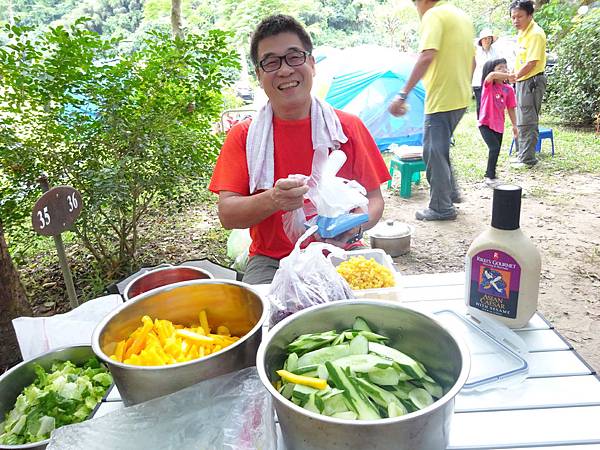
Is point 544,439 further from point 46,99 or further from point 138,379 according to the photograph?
point 46,99

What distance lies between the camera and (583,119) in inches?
346

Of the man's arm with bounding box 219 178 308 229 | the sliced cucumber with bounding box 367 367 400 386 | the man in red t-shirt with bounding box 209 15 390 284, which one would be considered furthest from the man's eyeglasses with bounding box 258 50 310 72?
the sliced cucumber with bounding box 367 367 400 386

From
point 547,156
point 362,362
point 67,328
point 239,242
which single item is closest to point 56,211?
point 67,328

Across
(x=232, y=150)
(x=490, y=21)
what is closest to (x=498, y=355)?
(x=232, y=150)

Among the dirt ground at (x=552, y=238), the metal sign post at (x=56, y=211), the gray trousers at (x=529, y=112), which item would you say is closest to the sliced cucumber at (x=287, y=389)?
the metal sign post at (x=56, y=211)

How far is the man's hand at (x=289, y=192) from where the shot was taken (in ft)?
5.43

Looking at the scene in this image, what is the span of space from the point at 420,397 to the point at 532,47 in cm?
653

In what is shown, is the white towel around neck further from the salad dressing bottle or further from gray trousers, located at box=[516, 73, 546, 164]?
gray trousers, located at box=[516, 73, 546, 164]

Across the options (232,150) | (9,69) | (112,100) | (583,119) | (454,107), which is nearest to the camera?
(232,150)

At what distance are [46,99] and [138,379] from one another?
284 centimetres

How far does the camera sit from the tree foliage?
2918mm

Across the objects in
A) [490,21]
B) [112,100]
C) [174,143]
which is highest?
[490,21]

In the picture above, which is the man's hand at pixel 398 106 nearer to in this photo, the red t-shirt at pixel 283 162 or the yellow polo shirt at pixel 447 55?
the yellow polo shirt at pixel 447 55

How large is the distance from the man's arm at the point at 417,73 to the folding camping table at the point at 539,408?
341cm
